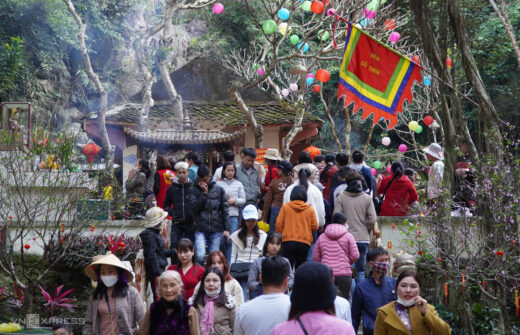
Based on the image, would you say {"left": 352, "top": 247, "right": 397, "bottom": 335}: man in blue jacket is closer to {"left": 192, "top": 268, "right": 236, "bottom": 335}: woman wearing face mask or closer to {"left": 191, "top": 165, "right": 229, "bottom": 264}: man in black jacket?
{"left": 192, "top": 268, "right": 236, "bottom": 335}: woman wearing face mask

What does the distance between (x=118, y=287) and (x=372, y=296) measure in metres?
2.16

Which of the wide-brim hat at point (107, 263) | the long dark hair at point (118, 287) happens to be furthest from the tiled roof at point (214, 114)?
the long dark hair at point (118, 287)

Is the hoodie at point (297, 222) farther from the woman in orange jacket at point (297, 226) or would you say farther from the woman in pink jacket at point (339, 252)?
the woman in pink jacket at point (339, 252)

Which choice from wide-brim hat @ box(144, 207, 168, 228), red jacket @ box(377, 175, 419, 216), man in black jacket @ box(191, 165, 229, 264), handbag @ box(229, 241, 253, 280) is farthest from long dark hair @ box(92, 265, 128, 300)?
red jacket @ box(377, 175, 419, 216)

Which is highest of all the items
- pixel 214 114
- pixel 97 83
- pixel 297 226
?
pixel 97 83

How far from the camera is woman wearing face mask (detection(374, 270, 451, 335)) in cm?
443

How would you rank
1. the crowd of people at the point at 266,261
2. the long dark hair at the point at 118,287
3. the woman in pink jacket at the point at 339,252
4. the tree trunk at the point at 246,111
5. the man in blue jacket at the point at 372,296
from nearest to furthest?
1. the crowd of people at the point at 266,261
2. the long dark hair at the point at 118,287
3. the man in blue jacket at the point at 372,296
4. the woman in pink jacket at the point at 339,252
5. the tree trunk at the point at 246,111

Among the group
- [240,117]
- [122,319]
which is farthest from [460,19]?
[240,117]

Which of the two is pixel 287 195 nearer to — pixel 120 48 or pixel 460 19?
pixel 460 19

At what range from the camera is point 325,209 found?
30.3 feet

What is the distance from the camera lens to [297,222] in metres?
7.73

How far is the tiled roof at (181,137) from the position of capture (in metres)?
18.4

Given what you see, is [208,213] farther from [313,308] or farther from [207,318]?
[313,308]

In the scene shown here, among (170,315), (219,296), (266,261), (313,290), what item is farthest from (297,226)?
(313,290)
